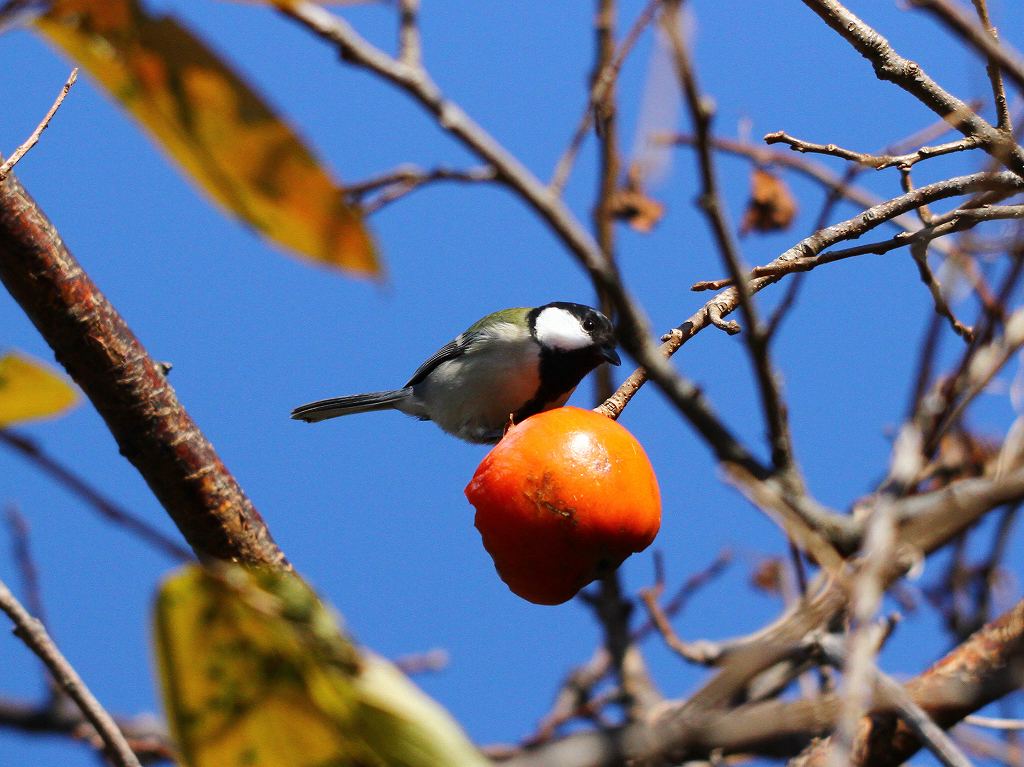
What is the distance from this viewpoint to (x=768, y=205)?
157 inches

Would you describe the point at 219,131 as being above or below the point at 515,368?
below

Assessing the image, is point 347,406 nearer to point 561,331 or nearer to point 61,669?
point 561,331

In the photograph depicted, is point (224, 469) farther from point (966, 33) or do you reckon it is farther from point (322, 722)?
point (966, 33)

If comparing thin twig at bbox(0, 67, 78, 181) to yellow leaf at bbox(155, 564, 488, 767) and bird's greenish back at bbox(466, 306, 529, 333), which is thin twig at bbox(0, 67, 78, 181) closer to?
yellow leaf at bbox(155, 564, 488, 767)

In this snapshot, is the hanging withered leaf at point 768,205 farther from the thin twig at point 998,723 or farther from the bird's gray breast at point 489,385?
the thin twig at point 998,723

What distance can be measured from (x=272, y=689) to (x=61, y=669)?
0.59 m

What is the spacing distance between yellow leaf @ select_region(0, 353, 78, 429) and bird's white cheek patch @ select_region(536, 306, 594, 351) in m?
3.88

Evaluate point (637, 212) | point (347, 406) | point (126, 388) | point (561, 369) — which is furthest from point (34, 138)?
point (347, 406)

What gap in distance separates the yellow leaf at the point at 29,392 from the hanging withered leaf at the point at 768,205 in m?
3.37

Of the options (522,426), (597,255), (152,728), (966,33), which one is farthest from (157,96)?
(152,728)

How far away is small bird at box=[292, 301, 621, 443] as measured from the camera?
4.65 m

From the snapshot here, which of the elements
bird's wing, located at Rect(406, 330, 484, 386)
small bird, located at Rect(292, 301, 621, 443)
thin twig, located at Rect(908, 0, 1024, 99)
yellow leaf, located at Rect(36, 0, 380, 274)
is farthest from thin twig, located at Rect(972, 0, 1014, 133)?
bird's wing, located at Rect(406, 330, 484, 386)

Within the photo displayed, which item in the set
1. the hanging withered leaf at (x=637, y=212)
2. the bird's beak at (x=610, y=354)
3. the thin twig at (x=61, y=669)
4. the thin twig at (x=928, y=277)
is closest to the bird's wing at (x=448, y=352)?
the bird's beak at (x=610, y=354)

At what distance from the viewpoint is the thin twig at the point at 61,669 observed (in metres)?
1.26
